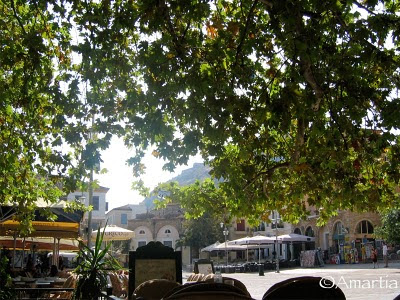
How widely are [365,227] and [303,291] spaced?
40.0 metres

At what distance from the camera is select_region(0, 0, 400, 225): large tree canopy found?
592cm

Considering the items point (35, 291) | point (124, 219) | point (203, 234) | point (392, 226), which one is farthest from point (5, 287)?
point (124, 219)

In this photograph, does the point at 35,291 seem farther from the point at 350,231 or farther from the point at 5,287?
the point at 350,231

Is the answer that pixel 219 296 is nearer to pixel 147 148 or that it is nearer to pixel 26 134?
pixel 147 148

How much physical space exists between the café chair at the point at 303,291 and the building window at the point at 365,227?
130 ft

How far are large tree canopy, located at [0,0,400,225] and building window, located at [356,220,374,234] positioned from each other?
1341 inches

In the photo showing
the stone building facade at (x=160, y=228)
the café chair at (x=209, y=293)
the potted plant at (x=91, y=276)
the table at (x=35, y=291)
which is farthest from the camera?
the stone building facade at (x=160, y=228)

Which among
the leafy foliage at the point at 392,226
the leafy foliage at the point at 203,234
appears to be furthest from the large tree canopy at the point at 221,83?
the leafy foliage at the point at 203,234

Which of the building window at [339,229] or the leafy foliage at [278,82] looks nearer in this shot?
the leafy foliage at [278,82]

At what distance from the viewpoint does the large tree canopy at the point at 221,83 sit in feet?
19.4

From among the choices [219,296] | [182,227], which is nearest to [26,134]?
[219,296]

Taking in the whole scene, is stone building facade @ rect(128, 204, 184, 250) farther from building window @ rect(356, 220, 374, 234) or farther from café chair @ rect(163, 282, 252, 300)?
café chair @ rect(163, 282, 252, 300)

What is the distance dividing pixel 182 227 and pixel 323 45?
210 feet

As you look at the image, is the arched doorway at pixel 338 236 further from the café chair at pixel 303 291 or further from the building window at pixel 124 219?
the building window at pixel 124 219
